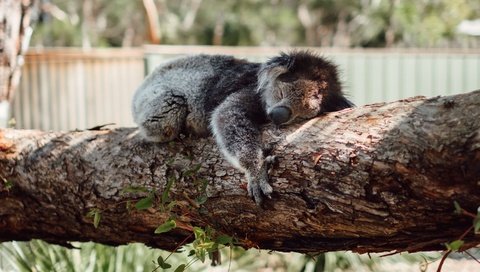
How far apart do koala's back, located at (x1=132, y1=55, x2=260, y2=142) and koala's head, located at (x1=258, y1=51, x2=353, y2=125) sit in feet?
0.91

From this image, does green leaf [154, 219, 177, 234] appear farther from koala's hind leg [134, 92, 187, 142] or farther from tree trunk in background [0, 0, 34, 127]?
tree trunk in background [0, 0, 34, 127]

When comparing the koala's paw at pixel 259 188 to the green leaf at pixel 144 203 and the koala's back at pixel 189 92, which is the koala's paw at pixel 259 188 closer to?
the green leaf at pixel 144 203

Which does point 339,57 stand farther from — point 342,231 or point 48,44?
point 48,44

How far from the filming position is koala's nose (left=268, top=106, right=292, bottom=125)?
9.32ft

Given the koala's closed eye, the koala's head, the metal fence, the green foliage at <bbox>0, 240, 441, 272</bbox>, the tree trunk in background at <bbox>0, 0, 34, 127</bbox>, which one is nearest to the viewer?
the koala's head

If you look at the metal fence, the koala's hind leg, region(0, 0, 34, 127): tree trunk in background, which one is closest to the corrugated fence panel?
the metal fence

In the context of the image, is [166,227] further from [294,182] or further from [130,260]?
[130,260]

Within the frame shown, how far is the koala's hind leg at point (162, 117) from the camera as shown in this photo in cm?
351

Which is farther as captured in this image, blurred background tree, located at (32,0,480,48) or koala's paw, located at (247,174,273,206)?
blurred background tree, located at (32,0,480,48)

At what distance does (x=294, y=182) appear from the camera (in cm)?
258

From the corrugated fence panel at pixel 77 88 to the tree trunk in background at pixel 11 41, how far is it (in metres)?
5.58

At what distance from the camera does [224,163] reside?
117 inches

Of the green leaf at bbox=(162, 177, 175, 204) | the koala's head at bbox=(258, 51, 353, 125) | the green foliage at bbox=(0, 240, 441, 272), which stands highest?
the koala's head at bbox=(258, 51, 353, 125)

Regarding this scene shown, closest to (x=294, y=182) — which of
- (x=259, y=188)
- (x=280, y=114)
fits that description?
(x=259, y=188)
